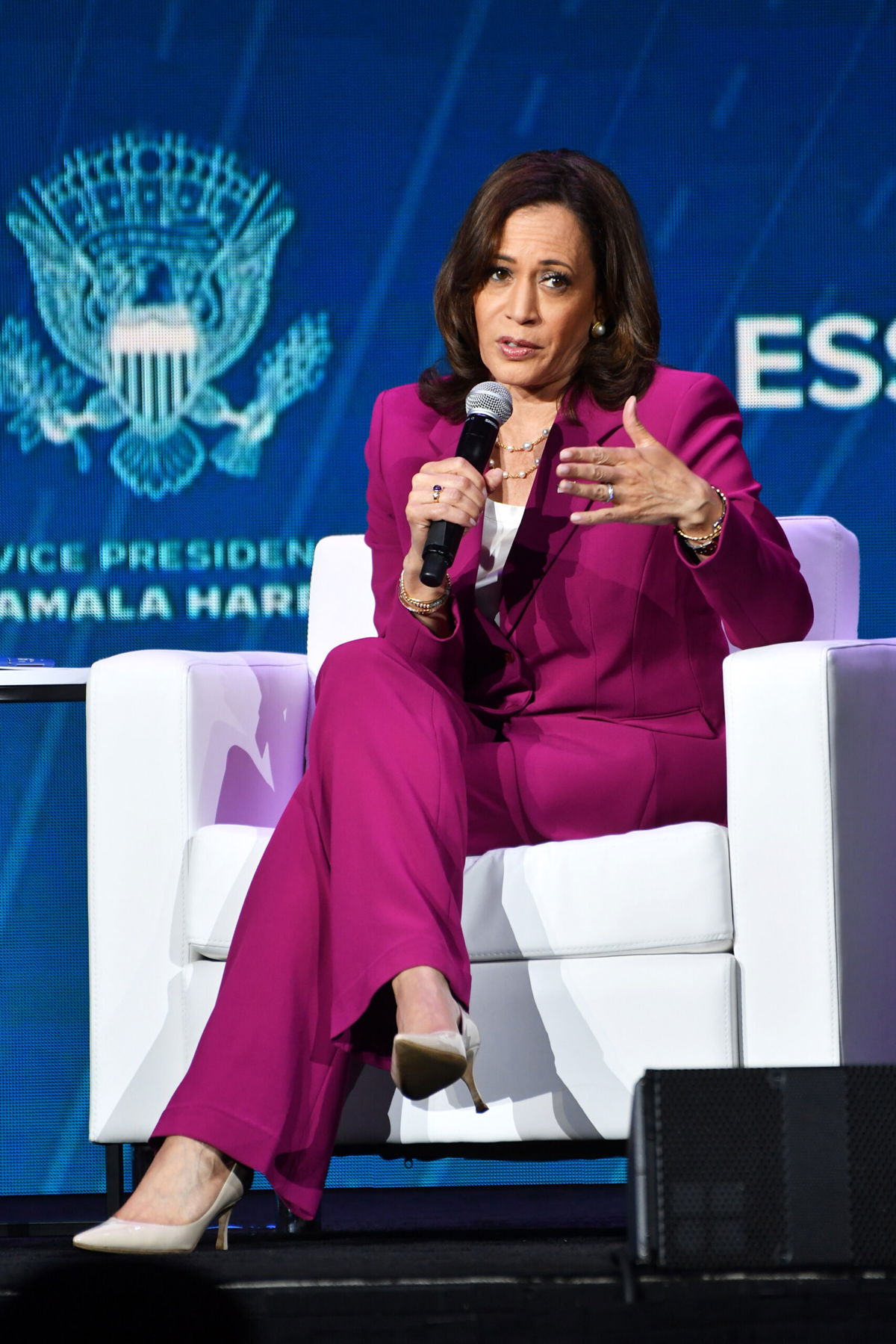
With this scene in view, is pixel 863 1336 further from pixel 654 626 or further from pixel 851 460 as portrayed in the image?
pixel 851 460

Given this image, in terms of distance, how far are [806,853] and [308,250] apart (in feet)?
5.44

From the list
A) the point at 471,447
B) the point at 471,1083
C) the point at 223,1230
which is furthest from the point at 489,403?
the point at 223,1230

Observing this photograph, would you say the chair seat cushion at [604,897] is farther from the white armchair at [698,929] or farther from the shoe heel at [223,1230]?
the shoe heel at [223,1230]

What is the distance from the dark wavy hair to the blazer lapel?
7cm

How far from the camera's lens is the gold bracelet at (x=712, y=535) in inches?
65.1

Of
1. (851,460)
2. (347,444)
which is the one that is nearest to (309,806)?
(347,444)

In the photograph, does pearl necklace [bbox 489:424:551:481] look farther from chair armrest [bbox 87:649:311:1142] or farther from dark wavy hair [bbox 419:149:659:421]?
chair armrest [bbox 87:649:311:1142]

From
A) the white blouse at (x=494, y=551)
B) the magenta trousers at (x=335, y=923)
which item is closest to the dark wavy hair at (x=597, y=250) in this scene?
the white blouse at (x=494, y=551)

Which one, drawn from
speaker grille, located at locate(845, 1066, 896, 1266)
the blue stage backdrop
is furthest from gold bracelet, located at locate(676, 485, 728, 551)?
the blue stage backdrop

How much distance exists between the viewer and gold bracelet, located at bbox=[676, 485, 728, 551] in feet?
5.42

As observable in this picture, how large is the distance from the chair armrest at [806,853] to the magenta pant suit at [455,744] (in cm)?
14

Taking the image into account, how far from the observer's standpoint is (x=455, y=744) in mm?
1572

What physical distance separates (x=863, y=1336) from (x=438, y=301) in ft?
4.72

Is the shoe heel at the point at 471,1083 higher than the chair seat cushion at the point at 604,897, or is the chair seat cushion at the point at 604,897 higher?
the chair seat cushion at the point at 604,897
